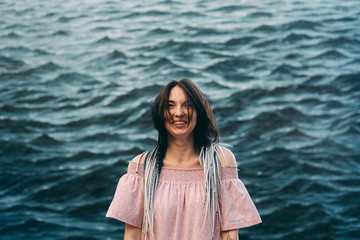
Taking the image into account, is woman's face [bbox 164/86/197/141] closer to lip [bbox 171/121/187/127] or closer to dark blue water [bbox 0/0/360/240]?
lip [bbox 171/121/187/127]

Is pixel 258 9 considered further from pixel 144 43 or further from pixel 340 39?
pixel 144 43

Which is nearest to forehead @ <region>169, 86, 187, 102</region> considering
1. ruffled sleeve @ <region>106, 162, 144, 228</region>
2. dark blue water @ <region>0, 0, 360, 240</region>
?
ruffled sleeve @ <region>106, 162, 144, 228</region>

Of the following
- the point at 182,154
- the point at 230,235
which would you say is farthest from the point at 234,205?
the point at 182,154

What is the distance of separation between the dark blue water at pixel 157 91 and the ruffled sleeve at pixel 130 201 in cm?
222

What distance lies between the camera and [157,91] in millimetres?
4305

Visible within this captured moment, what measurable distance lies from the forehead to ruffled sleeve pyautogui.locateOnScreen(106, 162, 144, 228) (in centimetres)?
29

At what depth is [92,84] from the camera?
443 cm

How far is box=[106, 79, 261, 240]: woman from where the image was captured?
5.24 feet

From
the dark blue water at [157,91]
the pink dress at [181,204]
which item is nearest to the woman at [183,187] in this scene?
the pink dress at [181,204]

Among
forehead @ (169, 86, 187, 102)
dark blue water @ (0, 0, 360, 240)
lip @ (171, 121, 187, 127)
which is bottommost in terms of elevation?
dark blue water @ (0, 0, 360, 240)

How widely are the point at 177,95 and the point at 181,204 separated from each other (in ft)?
1.25

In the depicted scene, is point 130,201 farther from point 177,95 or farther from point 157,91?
point 157,91

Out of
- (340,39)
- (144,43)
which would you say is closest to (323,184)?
(340,39)

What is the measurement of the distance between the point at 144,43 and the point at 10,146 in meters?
1.60
